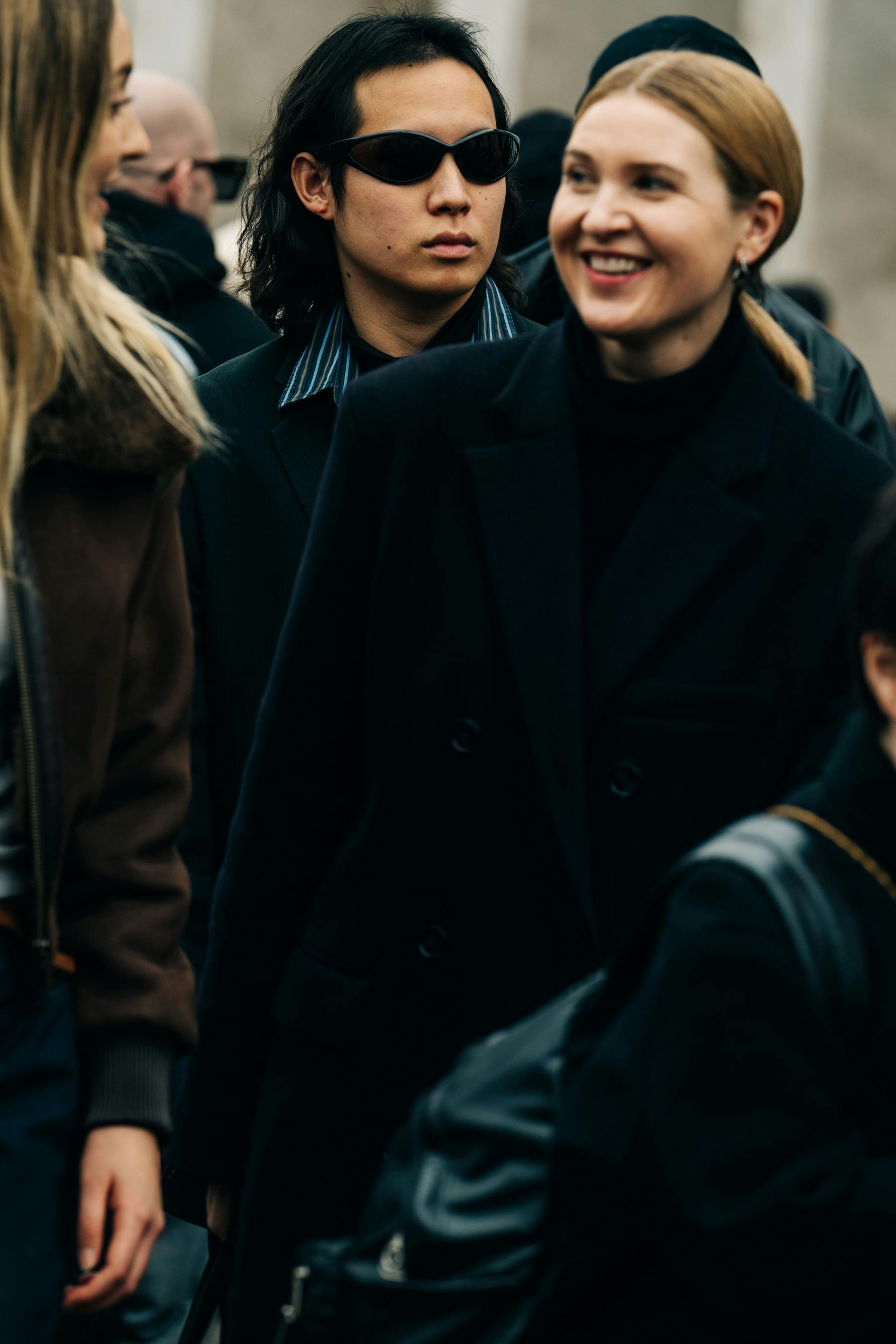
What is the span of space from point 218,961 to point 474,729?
502mm

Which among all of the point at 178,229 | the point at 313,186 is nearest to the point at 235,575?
the point at 313,186

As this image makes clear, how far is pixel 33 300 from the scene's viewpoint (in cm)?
219

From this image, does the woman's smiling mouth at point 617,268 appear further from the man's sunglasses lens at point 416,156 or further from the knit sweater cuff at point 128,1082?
the man's sunglasses lens at point 416,156

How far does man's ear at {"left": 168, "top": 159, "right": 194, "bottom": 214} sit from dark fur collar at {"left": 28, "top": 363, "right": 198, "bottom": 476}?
3.40 meters

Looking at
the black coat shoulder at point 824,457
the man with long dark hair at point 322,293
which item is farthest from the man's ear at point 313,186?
the black coat shoulder at point 824,457

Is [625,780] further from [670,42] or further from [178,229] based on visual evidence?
[178,229]

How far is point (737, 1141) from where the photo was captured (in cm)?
179

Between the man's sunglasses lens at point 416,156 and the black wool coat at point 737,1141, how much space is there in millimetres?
1906

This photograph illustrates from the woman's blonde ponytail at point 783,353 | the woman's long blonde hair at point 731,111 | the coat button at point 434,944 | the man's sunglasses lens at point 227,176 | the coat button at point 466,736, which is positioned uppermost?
the woman's long blonde hair at point 731,111

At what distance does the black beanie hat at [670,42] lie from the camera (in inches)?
135

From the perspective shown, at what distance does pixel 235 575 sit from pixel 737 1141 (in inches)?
69.9

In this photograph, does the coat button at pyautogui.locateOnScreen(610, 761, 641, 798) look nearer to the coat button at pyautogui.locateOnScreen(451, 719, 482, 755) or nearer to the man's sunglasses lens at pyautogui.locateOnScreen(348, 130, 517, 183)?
the coat button at pyautogui.locateOnScreen(451, 719, 482, 755)

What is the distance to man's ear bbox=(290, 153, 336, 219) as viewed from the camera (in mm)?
3652

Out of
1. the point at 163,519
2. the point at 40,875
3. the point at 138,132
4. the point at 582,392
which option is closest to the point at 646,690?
the point at 582,392
